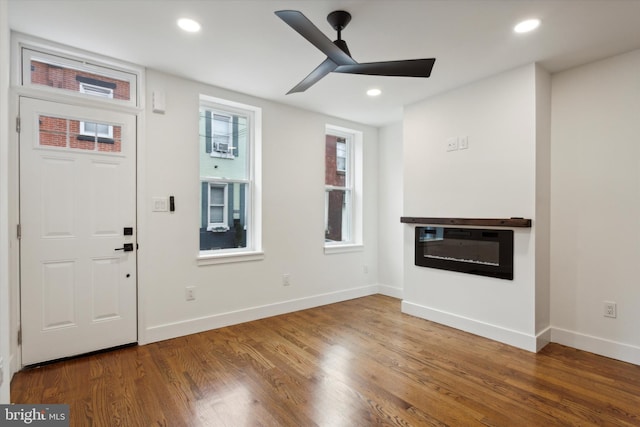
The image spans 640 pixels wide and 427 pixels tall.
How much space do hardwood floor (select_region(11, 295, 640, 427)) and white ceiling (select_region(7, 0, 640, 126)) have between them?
251 centimetres

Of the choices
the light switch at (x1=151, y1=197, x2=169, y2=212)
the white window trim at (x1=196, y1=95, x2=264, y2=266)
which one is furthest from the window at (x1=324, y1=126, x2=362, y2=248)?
the light switch at (x1=151, y1=197, x2=169, y2=212)

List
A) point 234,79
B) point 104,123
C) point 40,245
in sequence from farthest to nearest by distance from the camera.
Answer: point 234,79 < point 104,123 < point 40,245

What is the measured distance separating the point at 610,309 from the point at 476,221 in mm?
1249

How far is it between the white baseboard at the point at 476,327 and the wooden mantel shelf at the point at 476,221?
97 cm

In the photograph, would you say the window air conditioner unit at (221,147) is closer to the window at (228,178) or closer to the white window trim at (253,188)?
the window at (228,178)

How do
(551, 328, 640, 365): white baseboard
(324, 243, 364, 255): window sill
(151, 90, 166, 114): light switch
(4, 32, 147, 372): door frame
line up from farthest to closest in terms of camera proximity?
1. (324, 243, 364, 255): window sill
2. (151, 90, 166, 114): light switch
3. (551, 328, 640, 365): white baseboard
4. (4, 32, 147, 372): door frame

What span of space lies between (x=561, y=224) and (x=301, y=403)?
2749mm

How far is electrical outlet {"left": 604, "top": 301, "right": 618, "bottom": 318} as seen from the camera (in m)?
2.69

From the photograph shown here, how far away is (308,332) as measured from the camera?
3.26 m

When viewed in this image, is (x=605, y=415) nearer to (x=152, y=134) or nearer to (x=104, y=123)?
(x=152, y=134)

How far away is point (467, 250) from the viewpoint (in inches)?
130

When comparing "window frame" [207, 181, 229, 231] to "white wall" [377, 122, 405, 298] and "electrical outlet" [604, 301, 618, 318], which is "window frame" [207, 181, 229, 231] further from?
"electrical outlet" [604, 301, 618, 318]

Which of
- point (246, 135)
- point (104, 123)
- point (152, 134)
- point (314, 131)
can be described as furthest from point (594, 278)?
point (104, 123)

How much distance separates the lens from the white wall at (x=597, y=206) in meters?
2.61
